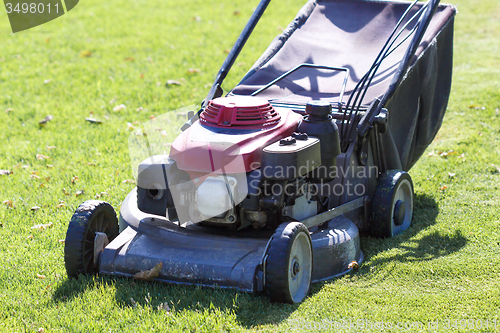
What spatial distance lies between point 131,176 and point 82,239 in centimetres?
199

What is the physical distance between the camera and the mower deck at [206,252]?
358cm

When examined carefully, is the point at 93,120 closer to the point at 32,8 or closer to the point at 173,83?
the point at 173,83

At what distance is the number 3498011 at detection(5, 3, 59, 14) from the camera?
11.6 m

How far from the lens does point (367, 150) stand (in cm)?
449

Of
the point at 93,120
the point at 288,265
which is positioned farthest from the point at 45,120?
the point at 288,265

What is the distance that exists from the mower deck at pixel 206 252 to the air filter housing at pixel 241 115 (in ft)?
2.27

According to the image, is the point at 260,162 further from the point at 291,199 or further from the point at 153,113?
the point at 153,113

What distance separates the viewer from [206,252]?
371 centimetres

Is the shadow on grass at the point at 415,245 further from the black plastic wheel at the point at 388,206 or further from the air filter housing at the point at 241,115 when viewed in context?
the air filter housing at the point at 241,115

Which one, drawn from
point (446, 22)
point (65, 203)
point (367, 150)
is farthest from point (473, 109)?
point (65, 203)

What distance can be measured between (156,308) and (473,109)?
5.21 metres

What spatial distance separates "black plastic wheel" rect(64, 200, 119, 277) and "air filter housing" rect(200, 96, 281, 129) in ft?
2.94

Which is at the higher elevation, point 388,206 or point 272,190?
point 272,190

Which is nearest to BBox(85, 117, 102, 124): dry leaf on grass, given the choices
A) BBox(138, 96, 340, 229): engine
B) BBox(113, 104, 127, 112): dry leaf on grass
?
BBox(113, 104, 127, 112): dry leaf on grass
